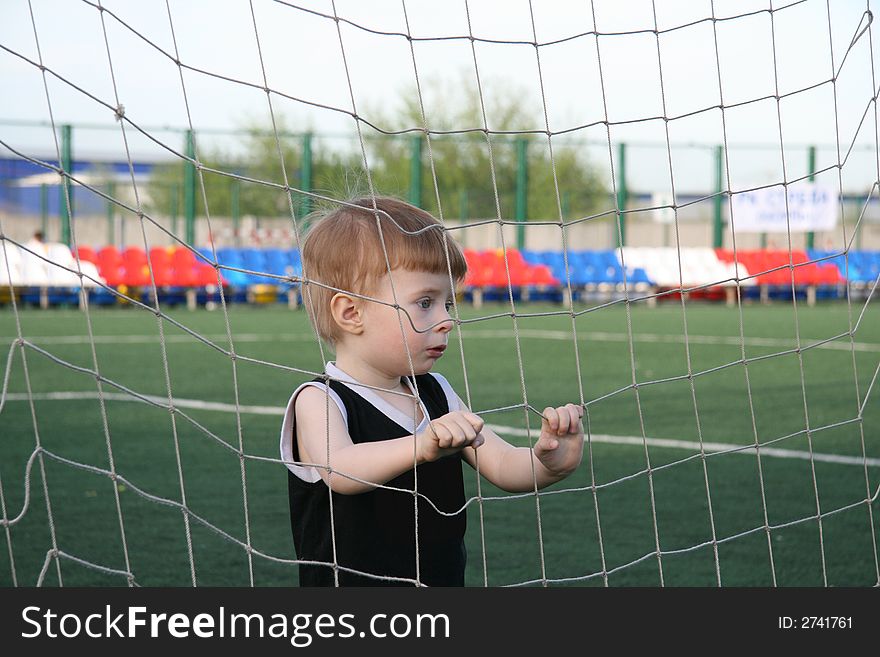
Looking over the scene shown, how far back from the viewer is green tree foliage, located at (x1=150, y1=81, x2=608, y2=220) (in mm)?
19703

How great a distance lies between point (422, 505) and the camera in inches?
79.7

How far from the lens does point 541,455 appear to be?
195 cm

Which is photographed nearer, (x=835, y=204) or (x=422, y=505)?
(x=422, y=505)

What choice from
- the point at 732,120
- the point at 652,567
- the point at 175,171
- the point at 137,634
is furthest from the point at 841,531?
the point at 175,171

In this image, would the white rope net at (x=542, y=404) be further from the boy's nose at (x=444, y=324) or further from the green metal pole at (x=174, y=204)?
the green metal pole at (x=174, y=204)

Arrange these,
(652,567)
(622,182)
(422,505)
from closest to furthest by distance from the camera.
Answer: (422,505) < (652,567) < (622,182)

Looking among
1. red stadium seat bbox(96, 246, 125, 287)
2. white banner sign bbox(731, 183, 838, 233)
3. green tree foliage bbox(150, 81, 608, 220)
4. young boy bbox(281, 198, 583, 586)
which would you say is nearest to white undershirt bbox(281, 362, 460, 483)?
young boy bbox(281, 198, 583, 586)

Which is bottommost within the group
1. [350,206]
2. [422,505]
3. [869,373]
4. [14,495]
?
[869,373]

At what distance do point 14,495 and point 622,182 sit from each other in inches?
714

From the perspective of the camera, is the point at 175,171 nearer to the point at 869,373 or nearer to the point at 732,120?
the point at 869,373

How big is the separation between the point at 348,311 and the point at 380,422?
0.69ft

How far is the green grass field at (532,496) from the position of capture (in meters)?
3.15

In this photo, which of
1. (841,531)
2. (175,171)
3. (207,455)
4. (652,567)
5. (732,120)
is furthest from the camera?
(175,171)

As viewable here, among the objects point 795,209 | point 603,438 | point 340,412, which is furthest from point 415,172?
point 340,412
